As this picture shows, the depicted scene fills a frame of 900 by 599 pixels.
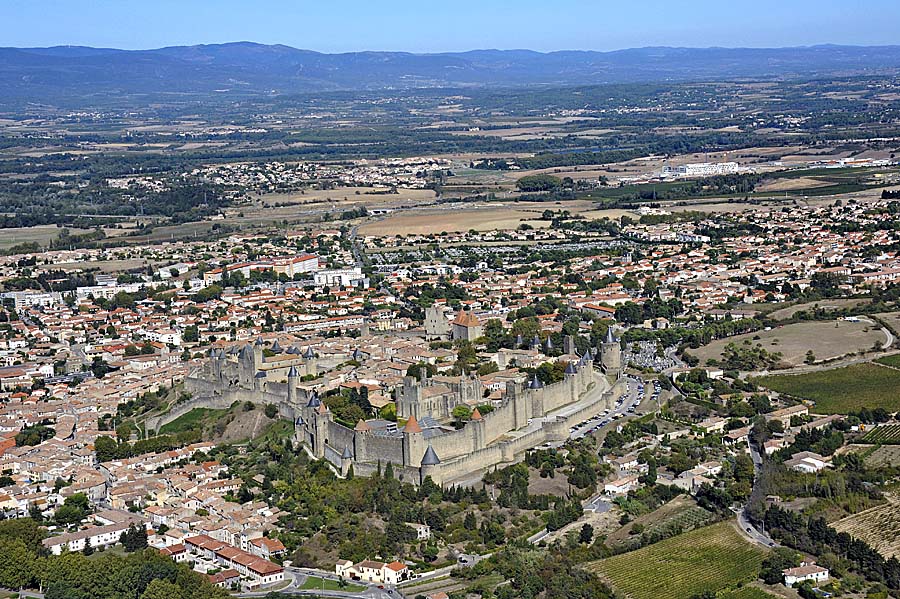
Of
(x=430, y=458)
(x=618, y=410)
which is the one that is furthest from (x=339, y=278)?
(x=430, y=458)

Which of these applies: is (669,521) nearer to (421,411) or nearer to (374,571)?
(374,571)

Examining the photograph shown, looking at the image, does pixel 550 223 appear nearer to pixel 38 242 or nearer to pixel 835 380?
pixel 38 242

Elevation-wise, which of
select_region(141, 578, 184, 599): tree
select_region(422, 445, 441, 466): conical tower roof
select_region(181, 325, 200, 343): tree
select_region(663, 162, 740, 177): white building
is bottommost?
select_region(663, 162, 740, 177): white building

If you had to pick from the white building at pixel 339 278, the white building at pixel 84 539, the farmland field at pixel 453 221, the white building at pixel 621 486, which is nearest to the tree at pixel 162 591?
the white building at pixel 84 539

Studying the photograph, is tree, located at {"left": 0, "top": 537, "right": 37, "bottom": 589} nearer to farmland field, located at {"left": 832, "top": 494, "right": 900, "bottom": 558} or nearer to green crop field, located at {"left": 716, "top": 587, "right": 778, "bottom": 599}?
green crop field, located at {"left": 716, "top": 587, "right": 778, "bottom": 599}

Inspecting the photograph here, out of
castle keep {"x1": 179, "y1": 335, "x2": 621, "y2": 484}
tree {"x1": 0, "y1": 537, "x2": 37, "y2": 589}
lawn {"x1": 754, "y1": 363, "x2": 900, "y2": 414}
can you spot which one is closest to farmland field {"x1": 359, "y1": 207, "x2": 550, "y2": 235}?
castle keep {"x1": 179, "y1": 335, "x2": 621, "y2": 484}

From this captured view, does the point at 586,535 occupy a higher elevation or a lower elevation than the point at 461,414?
lower
